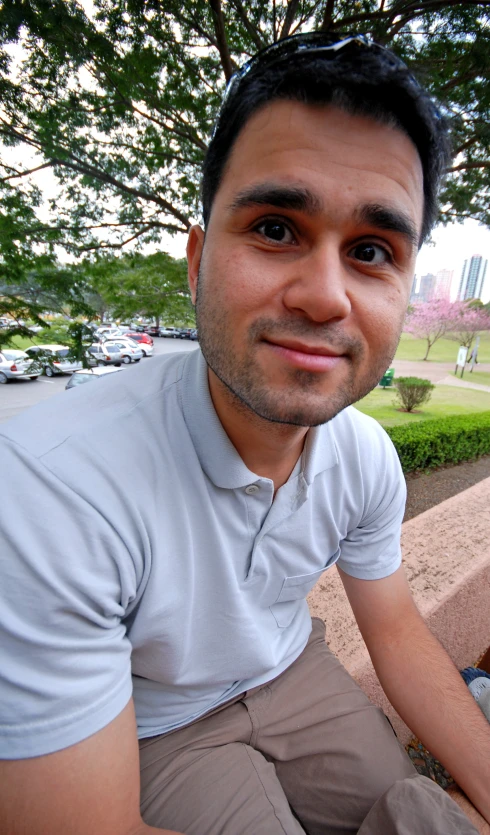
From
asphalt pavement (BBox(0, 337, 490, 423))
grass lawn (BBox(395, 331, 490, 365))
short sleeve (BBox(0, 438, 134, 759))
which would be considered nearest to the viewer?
short sleeve (BBox(0, 438, 134, 759))

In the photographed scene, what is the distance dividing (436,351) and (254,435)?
76.1ft

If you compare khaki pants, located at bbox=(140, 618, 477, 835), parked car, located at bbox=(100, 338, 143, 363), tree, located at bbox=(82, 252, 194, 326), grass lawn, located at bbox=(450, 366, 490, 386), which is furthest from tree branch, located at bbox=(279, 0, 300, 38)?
grass lawn, located at bbox=(450, 366, 490, 386)

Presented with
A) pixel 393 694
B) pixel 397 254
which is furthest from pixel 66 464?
pixel 393 694

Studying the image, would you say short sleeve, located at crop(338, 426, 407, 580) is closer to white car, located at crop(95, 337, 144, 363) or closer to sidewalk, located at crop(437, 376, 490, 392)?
white car, located at crop(95, 337, 144, 363)

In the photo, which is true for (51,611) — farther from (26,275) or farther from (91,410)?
(26,275)

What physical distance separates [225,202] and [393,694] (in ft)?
4.72

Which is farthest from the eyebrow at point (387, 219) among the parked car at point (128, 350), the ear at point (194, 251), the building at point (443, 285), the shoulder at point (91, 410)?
the building at point (443, 285)

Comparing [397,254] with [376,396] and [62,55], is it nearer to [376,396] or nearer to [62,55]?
[62,55]

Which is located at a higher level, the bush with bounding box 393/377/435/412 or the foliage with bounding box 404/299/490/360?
the foliage with bounding box 404/299/490/360

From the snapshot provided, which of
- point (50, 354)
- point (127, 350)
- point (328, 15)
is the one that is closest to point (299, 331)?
point (50, 354)

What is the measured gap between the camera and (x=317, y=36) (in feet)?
3.03

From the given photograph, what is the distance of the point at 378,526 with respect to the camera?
4.34 ft

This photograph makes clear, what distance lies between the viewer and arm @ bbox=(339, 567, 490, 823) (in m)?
1.06

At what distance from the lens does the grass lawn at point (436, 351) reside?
67.5 feet
